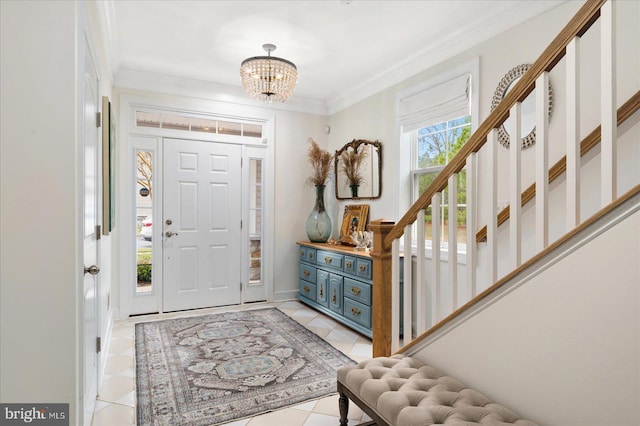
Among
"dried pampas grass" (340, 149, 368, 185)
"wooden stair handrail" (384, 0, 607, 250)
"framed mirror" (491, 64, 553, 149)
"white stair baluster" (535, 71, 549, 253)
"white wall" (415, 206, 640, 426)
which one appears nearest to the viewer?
"white wall" (415, 206, 640, 426)

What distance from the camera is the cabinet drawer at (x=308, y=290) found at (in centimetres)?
449

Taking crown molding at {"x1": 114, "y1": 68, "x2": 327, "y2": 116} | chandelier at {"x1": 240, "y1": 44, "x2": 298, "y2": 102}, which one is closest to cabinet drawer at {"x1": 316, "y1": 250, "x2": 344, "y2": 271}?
chandelier at {"x1": 240, "y1": 44, "x2": 298, "y2": 102}

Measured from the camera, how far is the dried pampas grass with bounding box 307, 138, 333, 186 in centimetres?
477

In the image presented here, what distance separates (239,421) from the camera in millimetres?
2145

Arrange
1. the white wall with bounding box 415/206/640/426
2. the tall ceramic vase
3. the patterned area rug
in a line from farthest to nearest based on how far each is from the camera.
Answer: the tall ceramic vase
the patterned area rug
the white wall with bounding box 415/206/640/426

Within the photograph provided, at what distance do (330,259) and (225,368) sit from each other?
1.68 metres

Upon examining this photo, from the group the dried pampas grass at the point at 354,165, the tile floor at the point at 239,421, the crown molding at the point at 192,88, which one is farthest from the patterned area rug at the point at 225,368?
the crown molding at the point at 192,88

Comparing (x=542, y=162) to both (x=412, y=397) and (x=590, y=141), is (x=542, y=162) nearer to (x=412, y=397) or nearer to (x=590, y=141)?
(x=590, y=141)

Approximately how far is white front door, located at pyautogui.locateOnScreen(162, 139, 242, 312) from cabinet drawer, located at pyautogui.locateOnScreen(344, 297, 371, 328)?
1.57m

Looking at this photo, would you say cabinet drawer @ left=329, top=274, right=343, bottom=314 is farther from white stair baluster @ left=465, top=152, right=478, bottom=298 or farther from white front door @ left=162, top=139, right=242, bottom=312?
white stair baluster @ left=465, top=152, right=478, bottom=298

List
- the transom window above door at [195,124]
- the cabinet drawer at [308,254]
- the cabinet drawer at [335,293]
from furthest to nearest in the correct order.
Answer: the cabinet drawer at [308,254]
the transom window above door at [195,124]
the cabinet drawer at [335,293]

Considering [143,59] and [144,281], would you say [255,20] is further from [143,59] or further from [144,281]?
[144,281]

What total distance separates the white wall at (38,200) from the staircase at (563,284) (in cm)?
165

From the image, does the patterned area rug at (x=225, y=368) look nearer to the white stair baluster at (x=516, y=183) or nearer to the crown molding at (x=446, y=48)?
the white stair baluster at (x=516, y=183)
